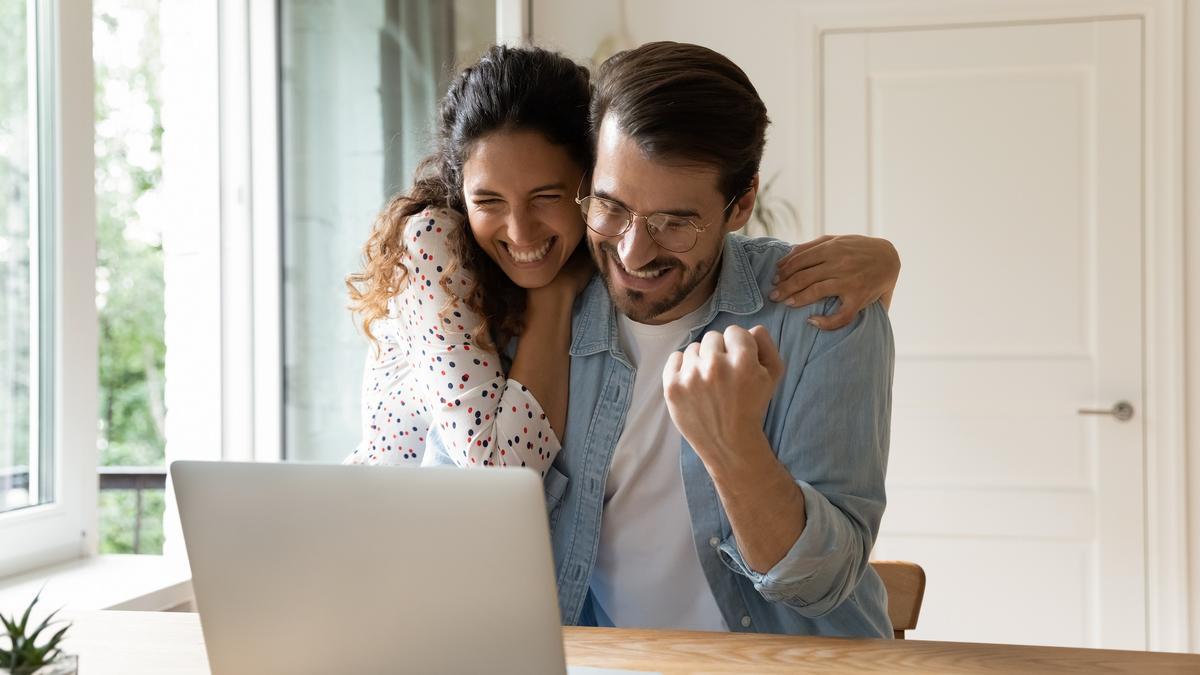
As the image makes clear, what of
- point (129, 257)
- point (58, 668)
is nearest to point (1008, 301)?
point (58, 668)

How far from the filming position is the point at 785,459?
1285 mm

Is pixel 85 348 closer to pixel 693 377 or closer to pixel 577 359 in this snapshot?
pixel 577 359

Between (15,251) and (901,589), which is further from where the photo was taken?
(15,251)

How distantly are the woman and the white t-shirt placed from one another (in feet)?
0.34

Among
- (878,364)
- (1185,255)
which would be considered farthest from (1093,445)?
(878,364)

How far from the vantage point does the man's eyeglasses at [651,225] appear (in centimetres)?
128

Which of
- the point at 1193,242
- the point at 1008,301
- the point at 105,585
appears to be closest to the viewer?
the point at 105,585

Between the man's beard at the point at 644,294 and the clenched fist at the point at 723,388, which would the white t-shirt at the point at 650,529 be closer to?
the man's beard at the point at 644,294

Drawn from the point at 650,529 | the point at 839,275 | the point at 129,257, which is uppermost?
the point at 129,257

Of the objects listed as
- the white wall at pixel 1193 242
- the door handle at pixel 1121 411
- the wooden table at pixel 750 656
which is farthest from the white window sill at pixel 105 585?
the white wall at pixel 1193 242

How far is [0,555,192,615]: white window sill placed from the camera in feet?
5.35

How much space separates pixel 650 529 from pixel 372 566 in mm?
684

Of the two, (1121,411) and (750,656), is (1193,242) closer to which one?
(1121,411)

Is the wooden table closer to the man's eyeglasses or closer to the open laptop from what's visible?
the open laptop
